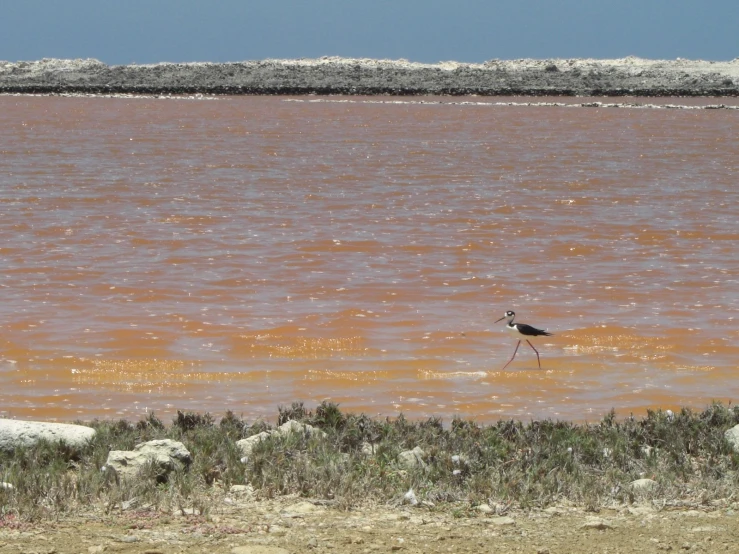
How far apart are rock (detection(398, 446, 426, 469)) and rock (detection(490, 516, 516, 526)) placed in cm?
78

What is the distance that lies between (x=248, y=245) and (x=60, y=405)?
7.35m

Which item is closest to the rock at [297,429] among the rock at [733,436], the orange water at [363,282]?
the orange water at [363,282]

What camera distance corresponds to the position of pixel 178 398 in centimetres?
927

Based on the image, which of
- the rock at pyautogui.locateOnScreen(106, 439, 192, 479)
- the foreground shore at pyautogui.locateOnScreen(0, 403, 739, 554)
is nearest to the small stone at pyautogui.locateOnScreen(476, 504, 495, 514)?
the foreground shore at pyautogui.locateOnScreen(0, 403, 739, 554)

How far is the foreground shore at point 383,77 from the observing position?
74.9m

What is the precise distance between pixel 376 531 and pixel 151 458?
146 centimetres

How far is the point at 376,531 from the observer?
5883mm

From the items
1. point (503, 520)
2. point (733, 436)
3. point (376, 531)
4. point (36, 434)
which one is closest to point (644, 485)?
point (503, 520)

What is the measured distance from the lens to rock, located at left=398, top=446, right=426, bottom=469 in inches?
271

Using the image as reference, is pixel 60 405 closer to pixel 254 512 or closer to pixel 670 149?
pixel 254 512

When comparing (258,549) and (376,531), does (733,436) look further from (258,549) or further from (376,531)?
(258,549)

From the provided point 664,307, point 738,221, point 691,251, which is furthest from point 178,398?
point 738,221

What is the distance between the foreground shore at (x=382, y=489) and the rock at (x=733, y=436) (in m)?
0.07

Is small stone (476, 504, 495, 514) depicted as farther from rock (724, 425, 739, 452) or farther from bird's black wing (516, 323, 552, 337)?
bird's black wing (516, 323, 552, 337)
